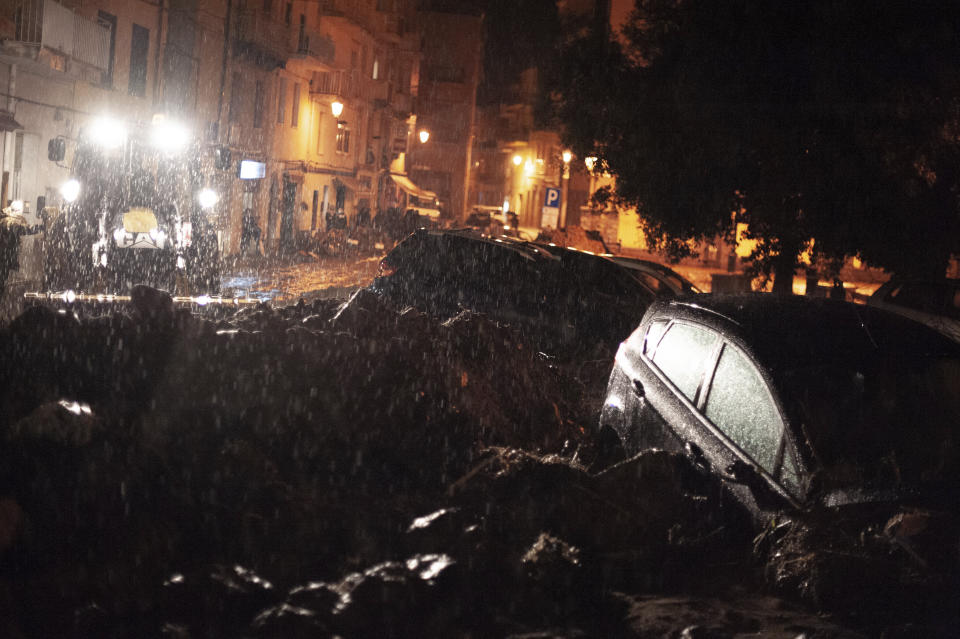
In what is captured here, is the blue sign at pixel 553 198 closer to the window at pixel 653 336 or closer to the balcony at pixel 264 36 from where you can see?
the balcony at pixel 264 36

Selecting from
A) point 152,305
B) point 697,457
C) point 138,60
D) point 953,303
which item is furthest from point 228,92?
point 697,457

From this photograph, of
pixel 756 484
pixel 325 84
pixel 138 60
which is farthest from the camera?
pixel 325 84

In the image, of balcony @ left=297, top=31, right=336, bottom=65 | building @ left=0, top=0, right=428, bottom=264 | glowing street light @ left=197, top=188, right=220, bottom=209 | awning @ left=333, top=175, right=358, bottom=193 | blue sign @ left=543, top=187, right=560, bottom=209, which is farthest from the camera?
awning @ left=333, top=175, right=358, bottom=193

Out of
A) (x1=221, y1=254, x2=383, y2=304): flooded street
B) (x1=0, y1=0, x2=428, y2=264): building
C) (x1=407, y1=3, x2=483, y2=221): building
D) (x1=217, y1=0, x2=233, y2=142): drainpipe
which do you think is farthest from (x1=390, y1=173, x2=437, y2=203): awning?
(x1=217, y1=0, x2=233, y2=142): drainpipe

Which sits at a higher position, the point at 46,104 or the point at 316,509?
the point at 46,104

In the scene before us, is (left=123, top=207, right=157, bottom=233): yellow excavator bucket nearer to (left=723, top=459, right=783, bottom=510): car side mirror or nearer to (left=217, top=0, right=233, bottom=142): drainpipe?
(left=217, top=0, right=233, bottom=142): drainpipe

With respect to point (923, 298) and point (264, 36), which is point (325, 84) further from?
point (923, 298)

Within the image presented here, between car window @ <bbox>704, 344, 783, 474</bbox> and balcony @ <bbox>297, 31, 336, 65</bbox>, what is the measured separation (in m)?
33.5

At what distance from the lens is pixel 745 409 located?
5473mm

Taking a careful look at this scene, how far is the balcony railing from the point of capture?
20.7m

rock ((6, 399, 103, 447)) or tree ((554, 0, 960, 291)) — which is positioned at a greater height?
tree ((554, 0, 960, 291))

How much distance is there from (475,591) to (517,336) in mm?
4354

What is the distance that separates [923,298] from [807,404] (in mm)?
8812

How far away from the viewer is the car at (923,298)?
1284cm
